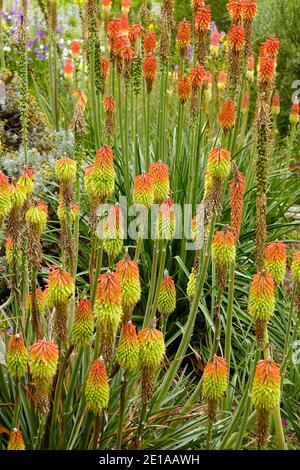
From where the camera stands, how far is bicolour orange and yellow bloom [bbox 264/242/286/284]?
7.28 ft

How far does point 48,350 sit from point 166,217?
60 cm

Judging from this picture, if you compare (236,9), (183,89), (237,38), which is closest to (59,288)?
(237,38)

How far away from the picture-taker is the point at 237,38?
319 cm

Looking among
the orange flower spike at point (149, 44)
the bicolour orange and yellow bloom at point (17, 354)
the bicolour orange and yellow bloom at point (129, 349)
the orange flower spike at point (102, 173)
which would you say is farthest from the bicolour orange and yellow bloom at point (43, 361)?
the orange flower spike at point (149, 44)

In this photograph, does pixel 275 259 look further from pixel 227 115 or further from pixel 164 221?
pixel 227 115

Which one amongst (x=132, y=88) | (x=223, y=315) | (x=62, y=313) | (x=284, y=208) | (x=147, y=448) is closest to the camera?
(x=62, y=313)

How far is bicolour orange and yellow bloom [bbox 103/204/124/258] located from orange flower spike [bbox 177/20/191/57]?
1710 mm

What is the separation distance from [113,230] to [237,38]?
1386 millimetres

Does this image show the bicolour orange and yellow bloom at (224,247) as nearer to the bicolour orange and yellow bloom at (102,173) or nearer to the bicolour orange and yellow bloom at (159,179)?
the bicolour orange and yellow bloom at (159,179)

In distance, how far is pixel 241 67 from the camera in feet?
11.0

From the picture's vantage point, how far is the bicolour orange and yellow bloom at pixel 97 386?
78.2 inches
